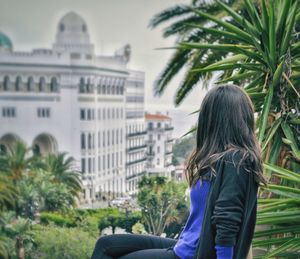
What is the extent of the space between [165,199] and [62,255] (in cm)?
184

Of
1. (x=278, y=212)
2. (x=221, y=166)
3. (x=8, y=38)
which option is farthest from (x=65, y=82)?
(x=221, y=166)


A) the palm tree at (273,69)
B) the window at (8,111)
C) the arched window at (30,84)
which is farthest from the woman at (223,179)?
the window at (8,111)

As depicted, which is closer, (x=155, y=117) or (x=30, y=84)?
(x=155, y=117)

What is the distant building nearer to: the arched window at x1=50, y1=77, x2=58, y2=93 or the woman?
the arched window at x1=50, y1=77, x2=58, y2=93

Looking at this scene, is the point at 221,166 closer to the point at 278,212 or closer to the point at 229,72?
the point at 278,212

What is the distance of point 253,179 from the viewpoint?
97cm

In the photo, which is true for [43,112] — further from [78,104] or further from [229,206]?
[229,206]

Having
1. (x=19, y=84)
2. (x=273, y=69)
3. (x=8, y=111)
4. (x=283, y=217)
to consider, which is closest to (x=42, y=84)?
(x=19, y=84)

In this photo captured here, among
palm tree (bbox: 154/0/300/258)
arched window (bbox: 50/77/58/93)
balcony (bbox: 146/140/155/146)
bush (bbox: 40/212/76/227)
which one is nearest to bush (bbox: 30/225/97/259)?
bush (bbox: 40/212/76/227)

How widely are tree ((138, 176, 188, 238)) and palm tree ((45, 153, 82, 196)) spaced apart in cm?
157

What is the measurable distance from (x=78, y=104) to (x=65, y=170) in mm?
914

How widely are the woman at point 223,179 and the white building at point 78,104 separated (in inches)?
224

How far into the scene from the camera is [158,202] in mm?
5969

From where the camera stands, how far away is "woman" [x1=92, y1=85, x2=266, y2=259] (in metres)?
0.95
